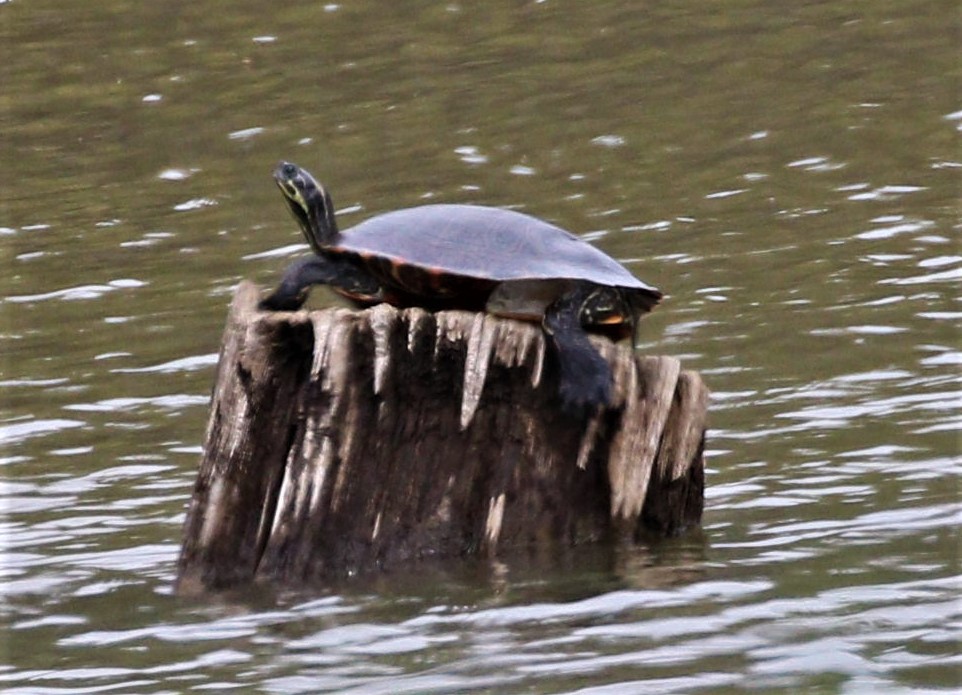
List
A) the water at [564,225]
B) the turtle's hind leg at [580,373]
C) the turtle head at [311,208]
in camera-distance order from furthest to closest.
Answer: the turtle head at [311,208] < the turtle's hind leg at [580,373] < the water at [564,225]

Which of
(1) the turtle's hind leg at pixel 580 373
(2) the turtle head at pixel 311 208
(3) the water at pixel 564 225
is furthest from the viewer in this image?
(2) the turtle head at pixel 311 208

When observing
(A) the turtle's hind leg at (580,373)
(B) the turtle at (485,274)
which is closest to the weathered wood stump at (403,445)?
(A) the turtle's hind leg at (580,373)

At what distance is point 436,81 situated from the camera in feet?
45.4

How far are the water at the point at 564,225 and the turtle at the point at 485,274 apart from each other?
31.1 inches

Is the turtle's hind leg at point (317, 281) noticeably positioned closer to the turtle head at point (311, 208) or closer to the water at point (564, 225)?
the turtle head at point (311, 208)

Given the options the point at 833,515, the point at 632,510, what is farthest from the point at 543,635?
the point at 833,515

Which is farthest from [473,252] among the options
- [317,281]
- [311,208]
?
[311,208]

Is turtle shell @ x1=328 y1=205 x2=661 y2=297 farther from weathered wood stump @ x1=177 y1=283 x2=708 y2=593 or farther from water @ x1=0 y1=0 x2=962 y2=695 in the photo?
water @ x1=0 y1=0 x2=962 y2=695

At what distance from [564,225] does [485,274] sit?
451cm

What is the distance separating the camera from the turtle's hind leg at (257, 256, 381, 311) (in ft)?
21.5

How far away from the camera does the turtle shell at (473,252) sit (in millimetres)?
6277

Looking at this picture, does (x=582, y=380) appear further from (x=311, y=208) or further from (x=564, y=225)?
(x=564, y=225)

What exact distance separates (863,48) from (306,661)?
30.8 feet

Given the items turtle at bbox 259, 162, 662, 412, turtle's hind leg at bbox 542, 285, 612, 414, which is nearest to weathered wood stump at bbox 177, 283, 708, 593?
turtle's hind leg at bbox 542, 285, 612, 414
